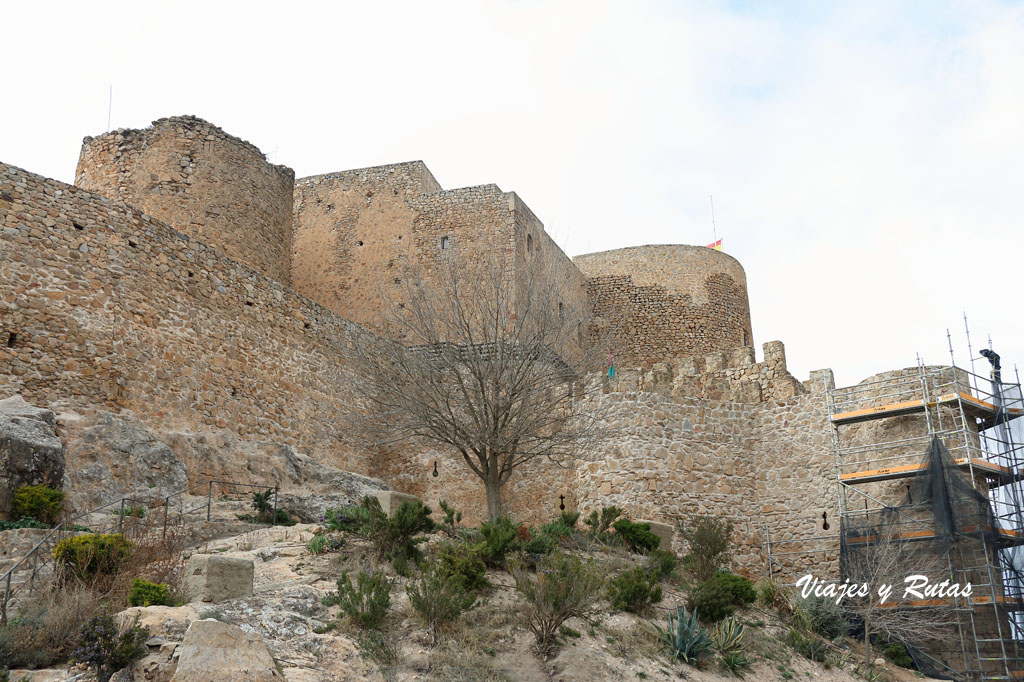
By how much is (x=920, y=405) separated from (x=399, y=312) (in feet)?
37.4

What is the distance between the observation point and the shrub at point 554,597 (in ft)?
33.6

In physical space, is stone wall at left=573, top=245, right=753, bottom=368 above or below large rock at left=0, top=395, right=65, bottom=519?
above

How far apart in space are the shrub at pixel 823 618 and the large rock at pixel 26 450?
1107 centimetres

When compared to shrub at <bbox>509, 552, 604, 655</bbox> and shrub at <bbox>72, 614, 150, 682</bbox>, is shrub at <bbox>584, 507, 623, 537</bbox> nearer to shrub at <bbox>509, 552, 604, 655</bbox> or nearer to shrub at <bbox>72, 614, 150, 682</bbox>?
shrub at <bbox>509, 552, 604, 655</bbox>

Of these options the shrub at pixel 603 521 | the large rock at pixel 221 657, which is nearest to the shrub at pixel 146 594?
the large rock at pixel 221 657

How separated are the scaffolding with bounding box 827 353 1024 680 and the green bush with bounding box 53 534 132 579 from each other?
37.4ft

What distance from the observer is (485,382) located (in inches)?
601

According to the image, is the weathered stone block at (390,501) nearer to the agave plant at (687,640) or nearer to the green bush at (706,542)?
the agave plant at (687,640)

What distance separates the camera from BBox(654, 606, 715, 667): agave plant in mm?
11305

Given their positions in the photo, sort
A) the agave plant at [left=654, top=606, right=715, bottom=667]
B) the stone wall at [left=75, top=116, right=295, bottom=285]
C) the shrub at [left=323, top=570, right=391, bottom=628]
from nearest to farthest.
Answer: the shrub at [left=323, top=570, right=391, bottom=628] < the agave plant at [left=654, top=606, right=715, bottom=667] < the stone wall at [left=75, top=116, right=295, bottom=285]

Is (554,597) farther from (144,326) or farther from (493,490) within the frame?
(144,326)

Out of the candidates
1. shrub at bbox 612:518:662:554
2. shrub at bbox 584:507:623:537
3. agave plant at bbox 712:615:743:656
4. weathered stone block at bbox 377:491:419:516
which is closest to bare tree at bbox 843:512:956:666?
agave plant at bbox 712:615:743:656

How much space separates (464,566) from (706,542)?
5.74 meters

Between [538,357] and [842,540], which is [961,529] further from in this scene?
[538,357]
